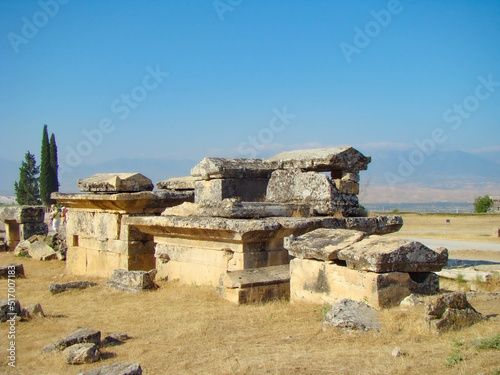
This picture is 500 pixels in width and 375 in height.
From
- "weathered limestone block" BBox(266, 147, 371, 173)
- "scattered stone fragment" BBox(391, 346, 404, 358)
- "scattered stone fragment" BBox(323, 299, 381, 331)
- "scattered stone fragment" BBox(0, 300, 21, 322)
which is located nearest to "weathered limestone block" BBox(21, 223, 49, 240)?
"weathered limestone block" BBox(266, 147, 371, 173)

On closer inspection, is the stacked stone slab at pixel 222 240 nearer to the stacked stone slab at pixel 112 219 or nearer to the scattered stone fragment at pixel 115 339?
the stacked stone slab at pixel 112 219

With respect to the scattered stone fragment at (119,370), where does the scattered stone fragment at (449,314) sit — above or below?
above

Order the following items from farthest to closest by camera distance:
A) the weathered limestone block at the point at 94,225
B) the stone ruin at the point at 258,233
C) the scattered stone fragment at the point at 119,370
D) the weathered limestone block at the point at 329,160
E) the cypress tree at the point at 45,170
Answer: the cypress tree at the point at 45,170
the weathered limestone block at the point at 94,225
the weathered limestone block at the point at 329,160
the stone ruin at the point at 258,233
the scattered stone fragment at the point at 119,370

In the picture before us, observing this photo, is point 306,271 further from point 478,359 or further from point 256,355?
point 478,359

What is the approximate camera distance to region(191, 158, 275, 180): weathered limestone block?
7539mm

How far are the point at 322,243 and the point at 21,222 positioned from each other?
12.4m

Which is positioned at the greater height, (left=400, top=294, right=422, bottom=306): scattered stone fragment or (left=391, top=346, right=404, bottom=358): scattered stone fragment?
(left=400, top=294, right=422, bottom=306): scattered stone fragment

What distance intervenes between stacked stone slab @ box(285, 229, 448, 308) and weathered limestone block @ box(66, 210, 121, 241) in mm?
4300

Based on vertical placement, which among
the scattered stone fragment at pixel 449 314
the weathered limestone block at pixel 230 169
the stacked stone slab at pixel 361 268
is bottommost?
the scattered stone fragment at pixel 449 314

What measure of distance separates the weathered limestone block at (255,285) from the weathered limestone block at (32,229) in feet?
36.7

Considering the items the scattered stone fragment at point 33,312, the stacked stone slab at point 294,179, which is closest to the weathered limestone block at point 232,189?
the stacked stone slab at point 294,179

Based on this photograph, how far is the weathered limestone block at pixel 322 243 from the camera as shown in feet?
16.6

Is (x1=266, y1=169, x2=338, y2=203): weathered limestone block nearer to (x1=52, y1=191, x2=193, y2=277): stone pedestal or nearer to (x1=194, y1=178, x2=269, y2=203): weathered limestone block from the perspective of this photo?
(x1=194, y1=178, x2=269, y2=203): weathered limestone block

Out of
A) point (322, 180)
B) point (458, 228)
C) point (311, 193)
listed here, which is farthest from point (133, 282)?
point (458, 228)
